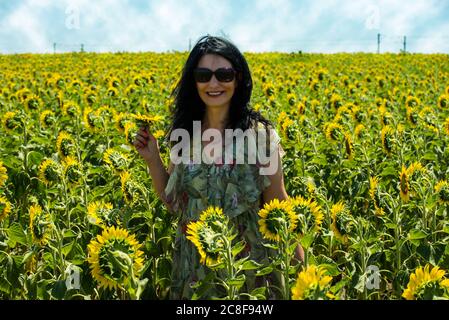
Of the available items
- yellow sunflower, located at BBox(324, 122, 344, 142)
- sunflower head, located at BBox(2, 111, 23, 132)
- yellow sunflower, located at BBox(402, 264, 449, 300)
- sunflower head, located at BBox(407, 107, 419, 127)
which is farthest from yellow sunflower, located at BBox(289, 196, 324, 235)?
sunflower head, located at BBox(407, 107, 419, 127)

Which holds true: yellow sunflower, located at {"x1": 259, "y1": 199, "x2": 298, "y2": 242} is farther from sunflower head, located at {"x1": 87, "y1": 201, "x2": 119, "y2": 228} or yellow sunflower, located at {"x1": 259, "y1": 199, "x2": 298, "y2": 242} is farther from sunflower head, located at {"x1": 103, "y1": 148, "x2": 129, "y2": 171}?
sunflower head, located at {"x1": 103, "y1": 148, "x2": 129, "y2": 171}

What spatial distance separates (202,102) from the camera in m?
3.13

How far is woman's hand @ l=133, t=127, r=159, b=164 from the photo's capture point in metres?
2.98

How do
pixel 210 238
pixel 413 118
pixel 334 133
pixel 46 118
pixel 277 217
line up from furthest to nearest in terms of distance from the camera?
pixel 413 118
pixel 46 118
pixel 334 133
pixel 277 217
pixel 210 238

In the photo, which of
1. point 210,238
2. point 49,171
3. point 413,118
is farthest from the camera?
point 413,118

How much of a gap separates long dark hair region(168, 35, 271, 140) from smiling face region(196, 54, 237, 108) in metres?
0.03

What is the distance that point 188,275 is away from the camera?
2.84 meters

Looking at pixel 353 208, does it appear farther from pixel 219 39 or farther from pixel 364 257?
pixel 219 39

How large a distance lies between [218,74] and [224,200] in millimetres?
652

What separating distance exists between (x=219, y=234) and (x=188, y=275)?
0.82 meters

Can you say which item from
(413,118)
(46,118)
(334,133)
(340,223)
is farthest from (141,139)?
(413,118)

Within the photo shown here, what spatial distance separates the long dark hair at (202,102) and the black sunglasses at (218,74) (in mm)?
84

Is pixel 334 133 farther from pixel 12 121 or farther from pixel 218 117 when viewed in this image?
pixel 12 121
